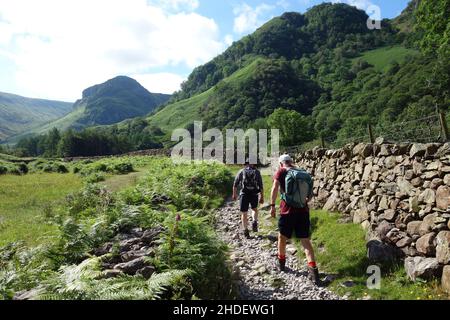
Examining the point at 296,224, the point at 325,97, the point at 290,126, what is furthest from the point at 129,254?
the point at 325,97

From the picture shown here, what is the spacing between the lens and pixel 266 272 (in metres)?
7.79

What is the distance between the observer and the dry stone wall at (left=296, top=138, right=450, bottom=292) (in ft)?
21.5

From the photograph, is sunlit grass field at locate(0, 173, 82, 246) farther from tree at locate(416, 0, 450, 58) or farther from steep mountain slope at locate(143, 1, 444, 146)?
steep mountain slope at locate(143, 1, 444, 146)

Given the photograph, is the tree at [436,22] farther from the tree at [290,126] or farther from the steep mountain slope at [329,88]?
the steep mountain slope at [329,88]

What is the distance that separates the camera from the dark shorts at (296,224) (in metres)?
7.32

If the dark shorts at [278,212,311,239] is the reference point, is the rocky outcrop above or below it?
below

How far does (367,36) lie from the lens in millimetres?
196000

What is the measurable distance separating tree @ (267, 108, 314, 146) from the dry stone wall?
209ft

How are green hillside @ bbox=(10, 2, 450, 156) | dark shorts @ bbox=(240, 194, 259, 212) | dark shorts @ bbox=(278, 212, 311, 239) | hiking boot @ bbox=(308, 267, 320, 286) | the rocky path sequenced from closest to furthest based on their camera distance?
1. the rocky path
2. hiking boot @ bbox=(308, 267, 320, 286)
3. dark shorts @ bbox=(278, 212, 311, 239)
4. dark shorts @ bbox=(240, 194, 259, 212)
5. green hillside @ bbox=(10, 2, 450, 156)

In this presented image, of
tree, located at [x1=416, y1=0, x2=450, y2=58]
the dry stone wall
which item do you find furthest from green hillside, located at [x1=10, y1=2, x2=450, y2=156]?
the dry stone wall

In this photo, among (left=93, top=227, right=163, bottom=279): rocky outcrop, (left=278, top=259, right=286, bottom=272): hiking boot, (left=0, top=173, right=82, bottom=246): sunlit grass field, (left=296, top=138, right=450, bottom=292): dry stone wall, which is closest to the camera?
(left=93, top=227, right=163, bottom=279): rocky outcrop

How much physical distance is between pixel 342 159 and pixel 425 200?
4758mm
